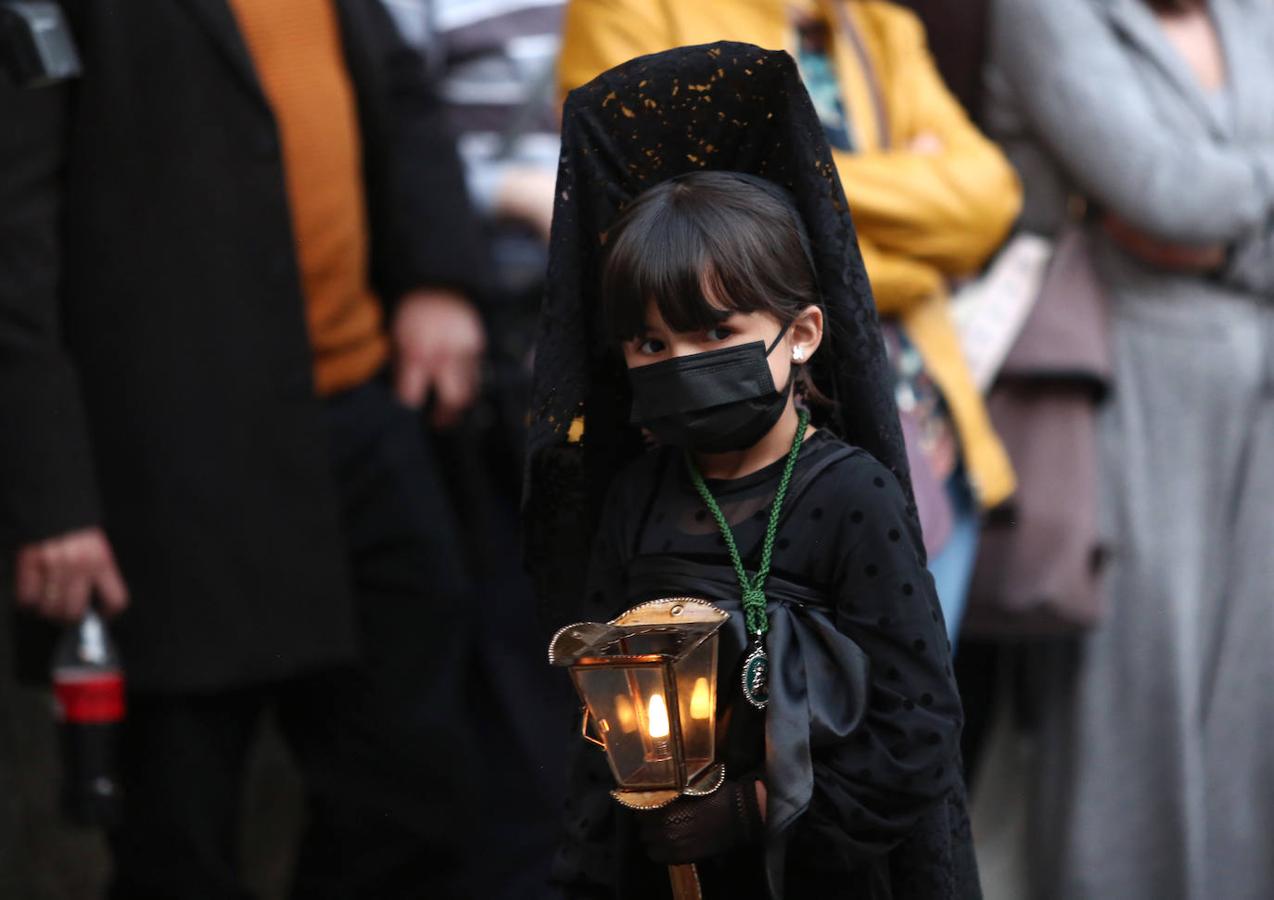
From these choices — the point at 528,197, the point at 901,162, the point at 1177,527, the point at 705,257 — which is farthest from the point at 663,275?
the point at 1177,527

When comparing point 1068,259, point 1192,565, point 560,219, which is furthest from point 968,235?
point 560,219

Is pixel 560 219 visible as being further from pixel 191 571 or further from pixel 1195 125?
pixel 1195 125

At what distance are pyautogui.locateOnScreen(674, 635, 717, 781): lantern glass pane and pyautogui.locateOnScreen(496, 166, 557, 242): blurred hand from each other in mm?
1984

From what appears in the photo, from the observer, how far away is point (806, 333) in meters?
2.10

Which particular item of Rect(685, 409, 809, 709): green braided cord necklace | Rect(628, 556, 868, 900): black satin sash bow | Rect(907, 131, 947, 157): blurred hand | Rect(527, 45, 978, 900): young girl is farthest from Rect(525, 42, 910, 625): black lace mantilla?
Rect(907, 131, 947, 157): blurred hand

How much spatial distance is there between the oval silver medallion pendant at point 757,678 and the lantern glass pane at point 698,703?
7 cm

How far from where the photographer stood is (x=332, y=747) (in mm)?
3436

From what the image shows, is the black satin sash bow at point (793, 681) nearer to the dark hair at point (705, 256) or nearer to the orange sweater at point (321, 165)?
the dark hair at point (705, 256)

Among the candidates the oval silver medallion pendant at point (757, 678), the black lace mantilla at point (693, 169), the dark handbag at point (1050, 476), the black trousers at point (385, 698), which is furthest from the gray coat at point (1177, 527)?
the oval silver medallion pendant at point (757, 678)

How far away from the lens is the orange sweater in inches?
129

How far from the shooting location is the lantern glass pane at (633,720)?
189cm

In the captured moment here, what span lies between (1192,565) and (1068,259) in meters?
0.70

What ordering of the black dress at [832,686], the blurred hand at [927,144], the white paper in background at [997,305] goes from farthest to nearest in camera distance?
the white paper in background at [997,305], the blurred hand at [927,144], the black dress at [832,686]

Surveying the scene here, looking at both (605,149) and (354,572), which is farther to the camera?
(354,572)
